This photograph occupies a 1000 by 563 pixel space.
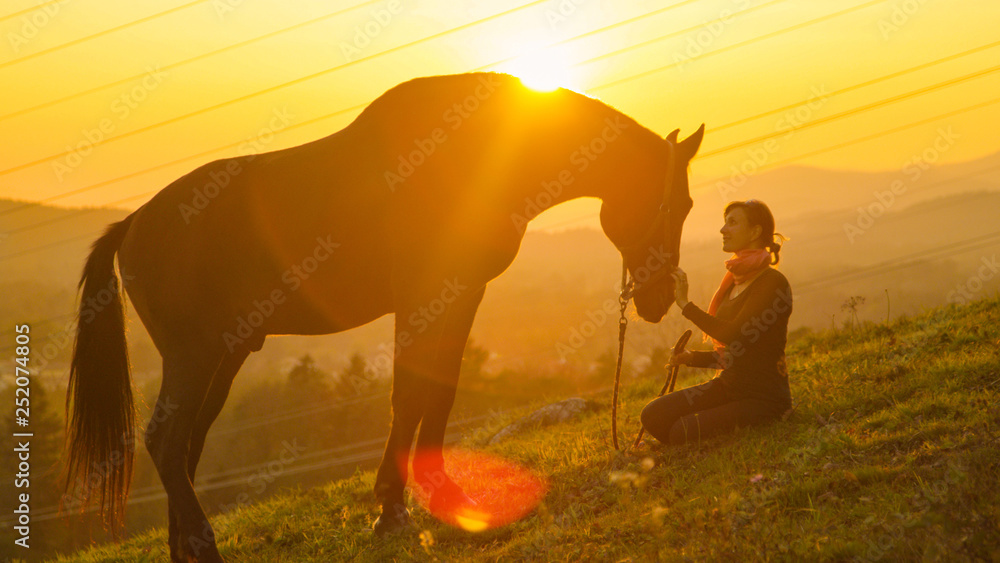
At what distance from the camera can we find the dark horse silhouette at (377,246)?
5.54m

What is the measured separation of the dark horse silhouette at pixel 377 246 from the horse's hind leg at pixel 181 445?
0.01 metres

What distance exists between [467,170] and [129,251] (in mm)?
2834

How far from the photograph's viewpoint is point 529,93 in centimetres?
595

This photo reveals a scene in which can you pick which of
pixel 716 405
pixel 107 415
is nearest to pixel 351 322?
pixel 107 415

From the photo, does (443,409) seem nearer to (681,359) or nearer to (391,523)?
(391,523)

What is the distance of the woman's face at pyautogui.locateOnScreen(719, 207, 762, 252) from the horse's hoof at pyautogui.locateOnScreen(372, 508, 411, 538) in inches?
131

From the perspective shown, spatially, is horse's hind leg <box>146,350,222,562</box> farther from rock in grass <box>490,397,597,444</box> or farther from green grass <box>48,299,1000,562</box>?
rock in grass <box>490,397,597,444</box>

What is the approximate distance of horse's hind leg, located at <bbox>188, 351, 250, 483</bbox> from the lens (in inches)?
239

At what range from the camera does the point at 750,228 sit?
234 inches

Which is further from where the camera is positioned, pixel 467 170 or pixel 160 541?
pixel 160 541

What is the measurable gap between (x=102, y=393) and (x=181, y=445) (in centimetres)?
132

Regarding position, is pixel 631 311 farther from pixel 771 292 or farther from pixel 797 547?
pixel 797 547

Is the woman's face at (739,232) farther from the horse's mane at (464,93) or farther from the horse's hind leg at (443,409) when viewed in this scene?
the horse's hind leg at (443,409)

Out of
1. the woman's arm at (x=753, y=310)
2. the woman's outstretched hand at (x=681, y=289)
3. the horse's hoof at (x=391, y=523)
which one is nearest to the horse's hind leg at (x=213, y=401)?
the horse's hoof at (x=391, y=523)
